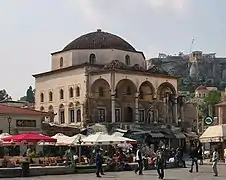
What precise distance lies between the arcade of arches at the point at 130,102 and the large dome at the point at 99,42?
523 centimetres

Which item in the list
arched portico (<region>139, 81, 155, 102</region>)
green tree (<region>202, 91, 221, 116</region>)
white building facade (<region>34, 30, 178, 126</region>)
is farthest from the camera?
green tree (<region>202, 91, 221, 116</region>)

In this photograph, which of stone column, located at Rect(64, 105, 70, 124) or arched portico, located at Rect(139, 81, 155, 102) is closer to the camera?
stone column, located at Rect(64, 105, 70, 124)

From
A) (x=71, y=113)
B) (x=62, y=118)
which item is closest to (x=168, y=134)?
(x=71, y=113)

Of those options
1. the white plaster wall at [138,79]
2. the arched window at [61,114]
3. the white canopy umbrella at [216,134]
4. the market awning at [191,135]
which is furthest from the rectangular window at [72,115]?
the white canopy umbrella at [216,134]

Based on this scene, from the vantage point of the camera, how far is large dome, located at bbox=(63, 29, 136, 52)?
60.1 metres

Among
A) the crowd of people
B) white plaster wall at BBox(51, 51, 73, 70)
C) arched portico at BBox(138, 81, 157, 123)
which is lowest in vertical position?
the crowd of people

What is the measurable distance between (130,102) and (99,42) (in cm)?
791

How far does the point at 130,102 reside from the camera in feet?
190

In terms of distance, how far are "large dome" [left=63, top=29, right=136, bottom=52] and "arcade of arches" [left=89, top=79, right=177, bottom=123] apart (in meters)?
5.23

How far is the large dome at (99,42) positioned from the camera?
60.1 m

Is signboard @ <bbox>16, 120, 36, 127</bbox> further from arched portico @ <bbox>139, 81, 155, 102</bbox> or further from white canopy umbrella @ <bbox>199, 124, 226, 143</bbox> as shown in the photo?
arched portico @ <bbox>139, 81, 155, 102</bbox>

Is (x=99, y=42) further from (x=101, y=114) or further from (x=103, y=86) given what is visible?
(x=101, y=114)

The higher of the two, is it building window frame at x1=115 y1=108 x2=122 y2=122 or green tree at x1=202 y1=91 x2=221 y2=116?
green tree at x1=202 y1=91 x2=221 y2=116

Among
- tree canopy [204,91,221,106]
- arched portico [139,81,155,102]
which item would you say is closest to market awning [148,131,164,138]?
arched portico [139,81,155,102]
